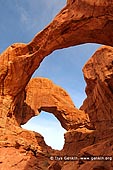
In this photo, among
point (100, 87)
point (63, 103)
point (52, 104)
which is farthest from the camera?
point (63, 103)

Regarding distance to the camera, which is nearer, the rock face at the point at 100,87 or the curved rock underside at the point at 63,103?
the curved rock underside at the point at 63,103

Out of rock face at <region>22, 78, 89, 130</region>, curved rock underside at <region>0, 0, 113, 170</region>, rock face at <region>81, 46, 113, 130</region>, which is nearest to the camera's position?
curved rock underside at <region>0, 0, 113, 170</region>

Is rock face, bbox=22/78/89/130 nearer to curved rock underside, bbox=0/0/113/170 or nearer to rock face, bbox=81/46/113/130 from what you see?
curved rock underside, bbox=0/0/113/170

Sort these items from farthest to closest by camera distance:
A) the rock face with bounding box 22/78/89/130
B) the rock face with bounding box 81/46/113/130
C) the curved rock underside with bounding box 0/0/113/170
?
the rock face with bounding box 22/78/89/130 < the rock face with bounding box 81/46/113/130 < the curved rock underside with bounding box 0/0/113/170

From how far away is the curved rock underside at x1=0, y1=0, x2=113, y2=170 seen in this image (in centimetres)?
1827

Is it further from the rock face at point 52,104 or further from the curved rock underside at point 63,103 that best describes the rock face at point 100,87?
the rock face at point 52,104

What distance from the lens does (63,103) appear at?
40094mm

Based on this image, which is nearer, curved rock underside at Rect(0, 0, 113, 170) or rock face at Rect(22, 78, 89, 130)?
curved rock underside at Rect(0, 0, 113, 170)

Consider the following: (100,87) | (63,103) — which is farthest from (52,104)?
(100,87)

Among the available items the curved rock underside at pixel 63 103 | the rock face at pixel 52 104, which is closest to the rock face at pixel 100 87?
the curved rock underside at pixel 63 103

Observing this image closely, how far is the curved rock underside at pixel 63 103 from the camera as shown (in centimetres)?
1827

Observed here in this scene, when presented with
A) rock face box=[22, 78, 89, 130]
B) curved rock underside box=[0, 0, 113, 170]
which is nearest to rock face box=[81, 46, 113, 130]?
curved rock underside box=[0, 0, 113, 170]

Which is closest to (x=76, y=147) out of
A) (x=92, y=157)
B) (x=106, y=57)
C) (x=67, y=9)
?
(x=106, y=57)

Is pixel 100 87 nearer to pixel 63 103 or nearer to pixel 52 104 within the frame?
pixel 63 103
